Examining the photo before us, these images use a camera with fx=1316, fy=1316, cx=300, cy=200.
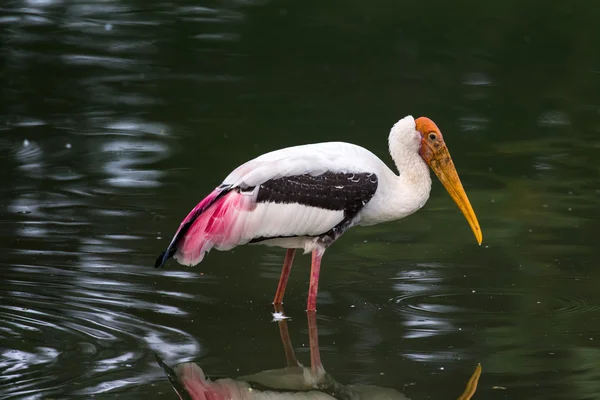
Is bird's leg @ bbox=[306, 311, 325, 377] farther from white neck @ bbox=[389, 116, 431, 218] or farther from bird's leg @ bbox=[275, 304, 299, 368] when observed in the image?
white neck @ bbox=[389, 116, 431, 218]

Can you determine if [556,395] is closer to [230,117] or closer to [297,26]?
[230,117]

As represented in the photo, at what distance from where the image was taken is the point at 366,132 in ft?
46.8

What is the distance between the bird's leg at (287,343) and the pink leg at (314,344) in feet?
0.37

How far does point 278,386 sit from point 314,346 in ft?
2.50

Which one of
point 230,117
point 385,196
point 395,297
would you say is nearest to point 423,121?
point 385,196

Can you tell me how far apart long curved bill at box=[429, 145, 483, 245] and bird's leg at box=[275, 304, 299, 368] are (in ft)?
5.21

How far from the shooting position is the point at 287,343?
8.34 metres

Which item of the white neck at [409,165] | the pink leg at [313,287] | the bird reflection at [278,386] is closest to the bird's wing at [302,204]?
the pink leg at [313,287]

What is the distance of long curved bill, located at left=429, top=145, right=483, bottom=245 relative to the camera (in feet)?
30.9

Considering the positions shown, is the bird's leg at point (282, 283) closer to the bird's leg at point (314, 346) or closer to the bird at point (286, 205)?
the bird at point (286, 205)

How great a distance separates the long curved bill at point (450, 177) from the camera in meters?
9.43

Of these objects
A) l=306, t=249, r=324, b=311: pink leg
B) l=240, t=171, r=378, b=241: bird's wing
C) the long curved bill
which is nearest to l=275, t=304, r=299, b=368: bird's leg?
l=306, t=249, r=324, b=311: pink leg

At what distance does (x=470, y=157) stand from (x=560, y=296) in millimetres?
4198

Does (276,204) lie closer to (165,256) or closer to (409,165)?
(165,256)
